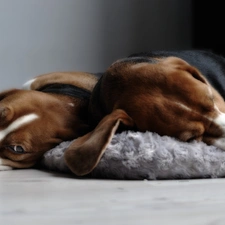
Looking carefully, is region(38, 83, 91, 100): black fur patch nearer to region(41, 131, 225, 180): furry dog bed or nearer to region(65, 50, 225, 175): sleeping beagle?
region(65, 50, 225, 175): sleeping beagle

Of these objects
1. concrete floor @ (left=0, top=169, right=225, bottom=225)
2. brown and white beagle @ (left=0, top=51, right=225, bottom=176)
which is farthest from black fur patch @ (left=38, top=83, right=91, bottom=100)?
concrete floor @ (left=0, top=169, right=225, bottom=225)

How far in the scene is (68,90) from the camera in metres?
2.77

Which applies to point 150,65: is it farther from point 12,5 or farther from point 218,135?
point 12,5

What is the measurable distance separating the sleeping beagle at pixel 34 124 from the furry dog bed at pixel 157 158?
396 millimetres

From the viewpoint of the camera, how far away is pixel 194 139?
2164 millimetres

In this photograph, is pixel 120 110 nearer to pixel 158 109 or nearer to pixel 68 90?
pixel 158 109

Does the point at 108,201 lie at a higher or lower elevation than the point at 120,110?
lower

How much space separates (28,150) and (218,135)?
0.79 m

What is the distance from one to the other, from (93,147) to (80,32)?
2664 mm

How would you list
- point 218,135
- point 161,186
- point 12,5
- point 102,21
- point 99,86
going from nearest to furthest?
point 161,186 → point 218,135 → point 99,86 → point 12,5 → point 102,21

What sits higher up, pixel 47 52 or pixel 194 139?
pixel 194 139

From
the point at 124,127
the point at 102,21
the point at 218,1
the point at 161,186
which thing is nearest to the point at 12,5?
the point at 102,21

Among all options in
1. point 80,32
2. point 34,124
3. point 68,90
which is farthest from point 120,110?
point 80,32

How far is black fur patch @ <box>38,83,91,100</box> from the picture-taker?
2738 millimetres
